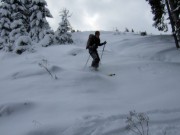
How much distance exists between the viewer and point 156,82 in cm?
1055

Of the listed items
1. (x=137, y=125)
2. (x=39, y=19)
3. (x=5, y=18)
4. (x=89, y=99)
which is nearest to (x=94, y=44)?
(x=89, y=99)

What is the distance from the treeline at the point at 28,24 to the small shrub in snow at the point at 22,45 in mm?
2082

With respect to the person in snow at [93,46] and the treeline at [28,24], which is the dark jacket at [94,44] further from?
the treeline at [28,24]

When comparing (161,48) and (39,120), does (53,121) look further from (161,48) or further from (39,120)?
(161,48)

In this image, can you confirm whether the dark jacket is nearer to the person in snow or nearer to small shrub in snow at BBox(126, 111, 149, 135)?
the person in snow

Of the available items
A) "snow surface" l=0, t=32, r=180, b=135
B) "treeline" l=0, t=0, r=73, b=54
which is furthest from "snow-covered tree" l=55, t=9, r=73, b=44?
"snow surface" l=0, t=32, r=180, b=135

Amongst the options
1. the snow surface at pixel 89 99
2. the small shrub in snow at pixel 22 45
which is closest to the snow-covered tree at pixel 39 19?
the small shrub in snow at pixel 22 45

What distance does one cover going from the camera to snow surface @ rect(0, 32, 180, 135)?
672 cm

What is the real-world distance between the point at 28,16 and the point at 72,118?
23659mm

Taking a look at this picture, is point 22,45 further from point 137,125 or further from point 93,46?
point 137,125

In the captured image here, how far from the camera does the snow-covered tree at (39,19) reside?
1031 inches

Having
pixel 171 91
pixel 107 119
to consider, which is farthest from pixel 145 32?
pixel 107 119

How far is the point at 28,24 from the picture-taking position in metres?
29.3

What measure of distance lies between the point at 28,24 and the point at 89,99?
2234cm
